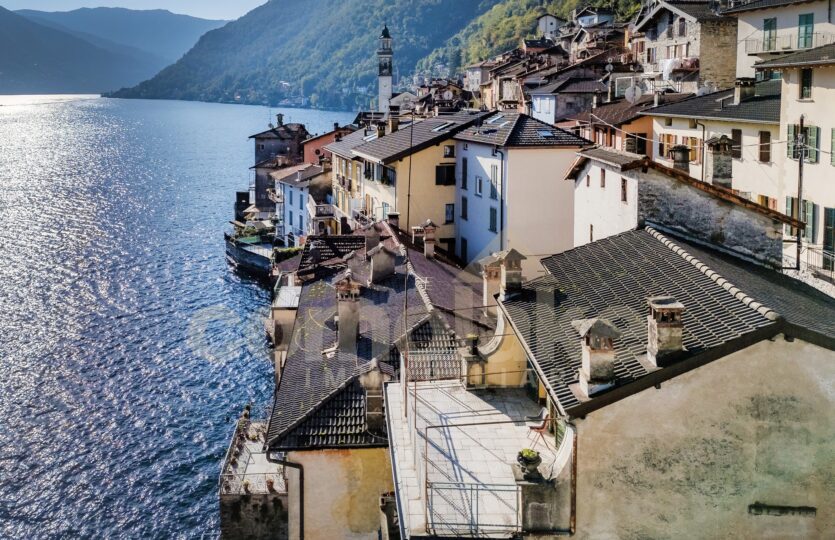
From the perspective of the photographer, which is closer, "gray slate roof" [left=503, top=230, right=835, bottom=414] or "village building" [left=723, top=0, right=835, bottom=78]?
"gray slate roof" [left=503, top=230, right=835, bottom=414]

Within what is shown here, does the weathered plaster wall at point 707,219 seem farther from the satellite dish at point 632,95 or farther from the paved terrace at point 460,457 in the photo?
the satellite dish at point 632,95

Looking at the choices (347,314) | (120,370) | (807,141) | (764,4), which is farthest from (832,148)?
(120,370)

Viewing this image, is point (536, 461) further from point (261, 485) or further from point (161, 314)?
point (161, 314)

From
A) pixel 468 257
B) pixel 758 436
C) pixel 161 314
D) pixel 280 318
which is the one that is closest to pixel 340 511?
pixel 758 436

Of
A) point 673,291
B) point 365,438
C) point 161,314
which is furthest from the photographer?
point 161,314

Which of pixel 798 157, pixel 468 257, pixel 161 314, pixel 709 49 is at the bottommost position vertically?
pixel 161 314

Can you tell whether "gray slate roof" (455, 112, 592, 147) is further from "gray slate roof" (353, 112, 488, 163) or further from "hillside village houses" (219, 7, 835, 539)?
"gray slate roof" (353, 112, 488, 163)

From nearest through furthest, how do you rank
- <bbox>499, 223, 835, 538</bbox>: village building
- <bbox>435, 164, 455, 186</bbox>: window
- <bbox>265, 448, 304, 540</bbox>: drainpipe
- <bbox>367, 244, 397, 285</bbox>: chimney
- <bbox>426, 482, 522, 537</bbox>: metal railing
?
<bbox>499, 223, 835, 538</bbox>: village building
<bbox>426, 482, 522, 537</bbox>: metal railing
<bbox>265, 448, 304, 540</bbox>: drainpipe
<bbox>367, 244, 397, 285</bbox>: chimney
<bbox>435, 164, 455, 186</bbox>: window

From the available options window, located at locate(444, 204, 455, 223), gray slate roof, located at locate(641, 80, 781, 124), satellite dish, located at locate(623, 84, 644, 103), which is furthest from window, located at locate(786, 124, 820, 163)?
satellite dish, located at locate(623, 84, 644, 103)
